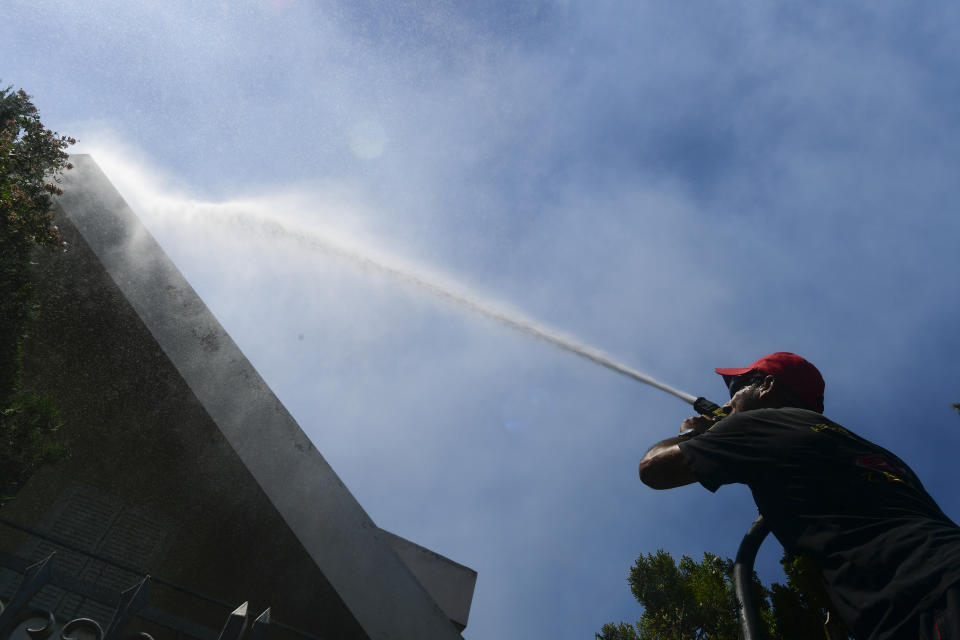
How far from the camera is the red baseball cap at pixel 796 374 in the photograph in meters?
2.74

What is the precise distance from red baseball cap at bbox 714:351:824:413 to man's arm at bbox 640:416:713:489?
73cm

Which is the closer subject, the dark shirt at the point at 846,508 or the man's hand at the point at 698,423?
the dark shirt at the point at 846,508

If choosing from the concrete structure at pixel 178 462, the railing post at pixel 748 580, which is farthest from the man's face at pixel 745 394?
the concrete structure at pixel 178 462

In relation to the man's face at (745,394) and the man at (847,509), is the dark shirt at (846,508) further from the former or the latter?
the man's face at (745,394)

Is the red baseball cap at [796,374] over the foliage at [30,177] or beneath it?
beneath

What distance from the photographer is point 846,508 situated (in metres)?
1.92

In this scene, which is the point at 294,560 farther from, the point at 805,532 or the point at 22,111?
the point at 22,111

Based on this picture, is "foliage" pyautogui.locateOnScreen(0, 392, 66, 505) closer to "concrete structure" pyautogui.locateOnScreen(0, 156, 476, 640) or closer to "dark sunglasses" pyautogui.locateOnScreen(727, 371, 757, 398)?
"concrete structure" pyautogui.locateOnScreen(0, 156, 476, 640)

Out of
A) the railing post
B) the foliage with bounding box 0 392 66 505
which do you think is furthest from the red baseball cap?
the foliage with bounding box 0 392 66 505

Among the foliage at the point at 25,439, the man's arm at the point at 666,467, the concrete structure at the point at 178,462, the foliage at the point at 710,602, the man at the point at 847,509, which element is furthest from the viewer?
the foliage at the point at 710,602

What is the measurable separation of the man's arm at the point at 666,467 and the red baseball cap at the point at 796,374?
727 mm

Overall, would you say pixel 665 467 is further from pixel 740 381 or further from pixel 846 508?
pixel 740 381

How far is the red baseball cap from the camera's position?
108 inches

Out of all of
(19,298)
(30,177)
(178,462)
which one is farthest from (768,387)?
(30,177)
